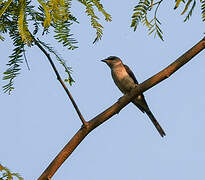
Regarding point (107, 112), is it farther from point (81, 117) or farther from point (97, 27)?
point (97, 27)

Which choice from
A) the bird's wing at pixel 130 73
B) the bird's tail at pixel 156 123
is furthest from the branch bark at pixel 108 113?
the bird's wing at pixel 130 73

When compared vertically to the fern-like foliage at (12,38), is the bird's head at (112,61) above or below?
above

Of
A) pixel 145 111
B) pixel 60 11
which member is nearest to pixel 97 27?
pixel 60 11

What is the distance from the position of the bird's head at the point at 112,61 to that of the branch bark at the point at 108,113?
5595 mm

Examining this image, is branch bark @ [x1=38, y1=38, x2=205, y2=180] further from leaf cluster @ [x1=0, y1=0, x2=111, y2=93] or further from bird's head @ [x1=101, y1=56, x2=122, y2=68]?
bird's head @ [x1=101, y1=56, x2=122, y2=68]

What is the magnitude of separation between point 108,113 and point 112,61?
231 inches

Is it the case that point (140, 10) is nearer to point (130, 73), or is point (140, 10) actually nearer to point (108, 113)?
point (108, 113)

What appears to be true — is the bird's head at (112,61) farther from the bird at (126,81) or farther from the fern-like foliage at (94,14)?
the fern-like foliage at (94,14)

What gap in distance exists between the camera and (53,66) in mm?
2539

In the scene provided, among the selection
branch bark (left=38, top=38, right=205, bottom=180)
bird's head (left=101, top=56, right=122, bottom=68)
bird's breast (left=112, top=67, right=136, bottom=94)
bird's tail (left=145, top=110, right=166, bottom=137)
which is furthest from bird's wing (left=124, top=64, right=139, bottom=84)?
branch bark (left=38, top=38, right=205, bottom=180)

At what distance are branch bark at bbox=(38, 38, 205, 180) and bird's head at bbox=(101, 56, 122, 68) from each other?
5.59 metres

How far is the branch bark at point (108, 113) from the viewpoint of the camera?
268cm

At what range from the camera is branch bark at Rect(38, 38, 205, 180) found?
8.80ft

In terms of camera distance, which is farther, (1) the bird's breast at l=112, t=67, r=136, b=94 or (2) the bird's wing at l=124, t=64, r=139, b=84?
(2) the bird's wing at l=124, t=64, r=139, b=84
